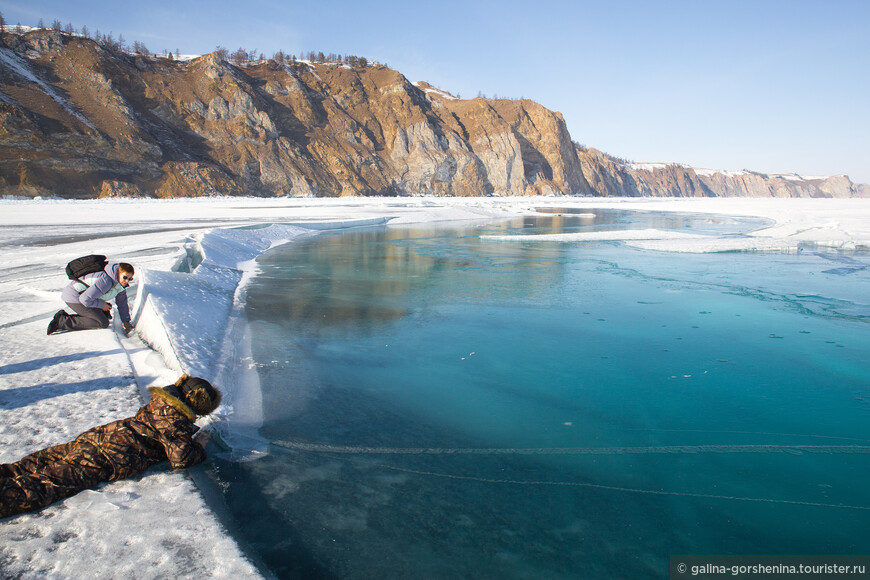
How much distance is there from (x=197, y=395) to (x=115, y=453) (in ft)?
1.67

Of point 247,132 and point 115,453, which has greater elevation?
point 247,132

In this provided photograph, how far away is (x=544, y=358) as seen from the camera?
530 cm

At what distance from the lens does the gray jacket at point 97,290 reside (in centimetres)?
530

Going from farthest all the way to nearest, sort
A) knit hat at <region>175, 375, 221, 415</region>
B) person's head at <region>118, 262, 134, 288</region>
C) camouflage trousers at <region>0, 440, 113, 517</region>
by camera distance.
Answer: person's head at <region>118, 262, 134, 288</region>
knit hat at <region>175, 375, 221, 415</region>
camouflage trousers at <region>0, 440, 113, 517</region>

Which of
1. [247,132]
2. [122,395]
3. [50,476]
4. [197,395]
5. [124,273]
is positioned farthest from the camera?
[247,132]

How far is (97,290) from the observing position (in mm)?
5336

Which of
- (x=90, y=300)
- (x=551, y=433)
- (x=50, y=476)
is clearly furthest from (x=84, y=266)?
(x=551, y=433)

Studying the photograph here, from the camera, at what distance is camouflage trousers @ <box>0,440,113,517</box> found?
97.3 inches

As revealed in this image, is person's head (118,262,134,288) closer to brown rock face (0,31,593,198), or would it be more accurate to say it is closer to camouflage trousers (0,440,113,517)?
camouflage trousers (0,440,113,517)

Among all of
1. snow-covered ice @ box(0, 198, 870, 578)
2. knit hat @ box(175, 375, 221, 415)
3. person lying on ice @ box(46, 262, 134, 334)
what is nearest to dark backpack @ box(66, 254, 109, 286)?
person lying on ice @ box(46, 262, 134, 334)

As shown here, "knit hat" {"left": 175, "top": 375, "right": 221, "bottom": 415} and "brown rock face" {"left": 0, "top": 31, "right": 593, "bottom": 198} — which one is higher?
"brown rock face" {"left": 0, "top": 31, "right": 593, "bottom": 198}

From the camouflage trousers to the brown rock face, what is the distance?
54.7 metres

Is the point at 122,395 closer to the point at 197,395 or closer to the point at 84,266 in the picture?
the point at 197,395

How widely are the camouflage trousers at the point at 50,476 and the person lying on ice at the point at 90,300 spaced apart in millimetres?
2907
